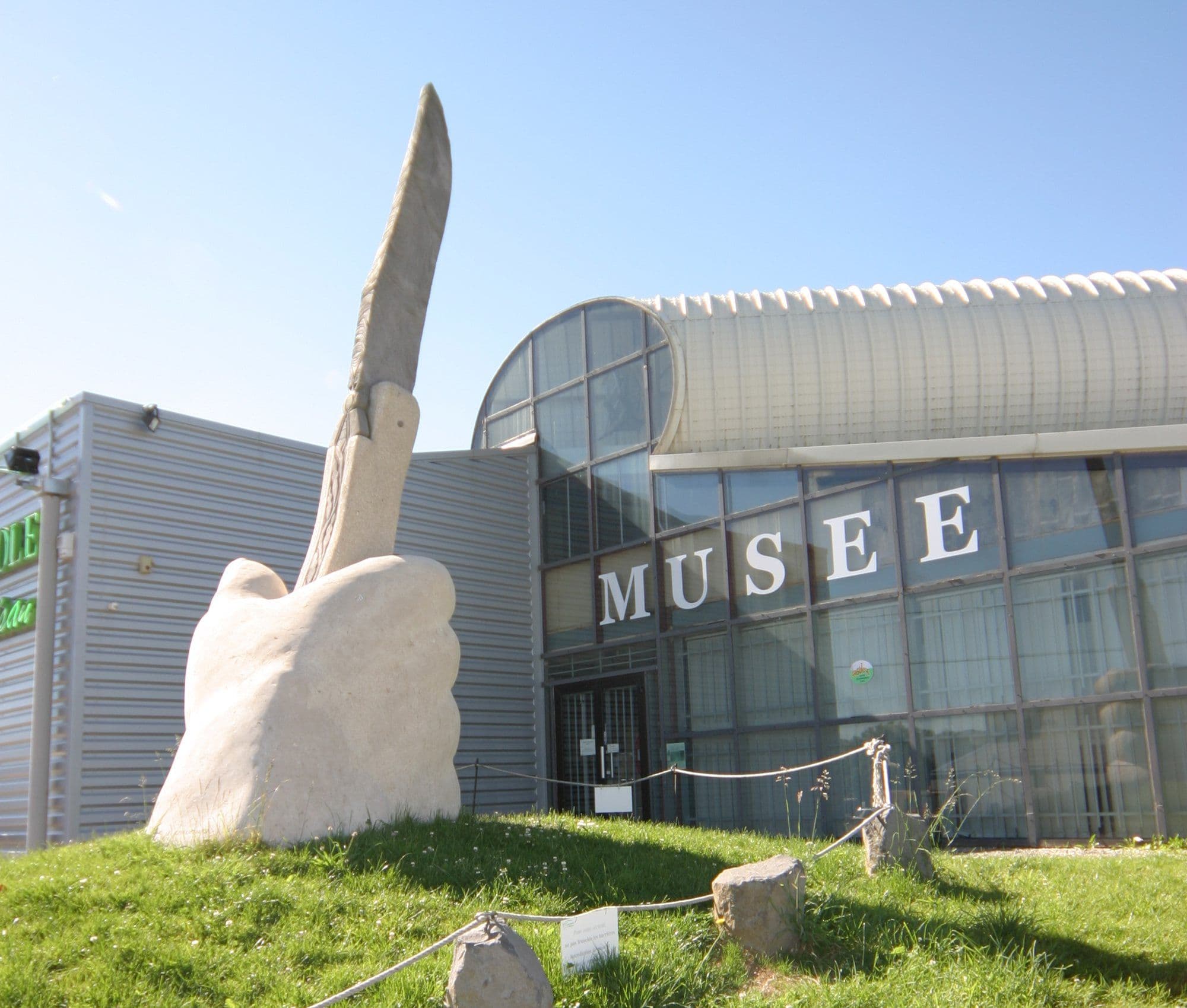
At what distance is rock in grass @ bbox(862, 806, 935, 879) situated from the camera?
725 centimetres

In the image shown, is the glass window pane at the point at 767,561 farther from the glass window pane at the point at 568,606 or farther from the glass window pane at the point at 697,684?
the glass window pane at the point at 568,606

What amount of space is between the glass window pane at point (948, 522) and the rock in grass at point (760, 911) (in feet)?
21.8

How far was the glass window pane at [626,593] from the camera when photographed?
1497 cm

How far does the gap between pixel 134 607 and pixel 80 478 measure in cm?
156

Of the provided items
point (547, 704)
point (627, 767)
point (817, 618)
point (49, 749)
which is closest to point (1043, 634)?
point (817, 618)

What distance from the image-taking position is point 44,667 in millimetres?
12164

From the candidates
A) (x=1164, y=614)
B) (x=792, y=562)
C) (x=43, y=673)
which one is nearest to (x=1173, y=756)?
(x=1164, y=614)

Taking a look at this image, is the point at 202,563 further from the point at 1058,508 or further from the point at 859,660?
the point at 1058,508

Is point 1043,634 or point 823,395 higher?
point 823,395

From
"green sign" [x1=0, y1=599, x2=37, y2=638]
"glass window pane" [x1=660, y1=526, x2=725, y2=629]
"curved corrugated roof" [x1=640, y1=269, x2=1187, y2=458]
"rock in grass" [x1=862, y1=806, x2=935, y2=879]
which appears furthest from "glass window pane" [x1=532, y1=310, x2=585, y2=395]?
"rock in grass" [x1=862, y1=806, x2=935, y2=879]

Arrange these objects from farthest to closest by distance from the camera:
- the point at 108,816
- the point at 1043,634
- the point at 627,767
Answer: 1. the point at 627,767
2. the point at 108,816
3. the point at 1043,634

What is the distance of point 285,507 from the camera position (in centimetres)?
1459

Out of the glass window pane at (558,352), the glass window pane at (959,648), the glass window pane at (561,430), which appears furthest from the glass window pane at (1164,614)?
the glass window pane at (558,352)

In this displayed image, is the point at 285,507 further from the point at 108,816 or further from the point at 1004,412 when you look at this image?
the point at 1004,412
